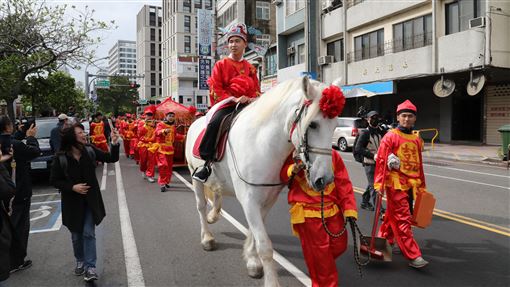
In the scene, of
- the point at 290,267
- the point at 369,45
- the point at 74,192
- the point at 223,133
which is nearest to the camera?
the point at 74,192

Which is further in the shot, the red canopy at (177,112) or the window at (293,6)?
the window at (293,6)

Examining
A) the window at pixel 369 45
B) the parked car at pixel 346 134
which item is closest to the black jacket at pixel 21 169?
the parked car at pixel 346 134

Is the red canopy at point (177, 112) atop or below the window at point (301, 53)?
below

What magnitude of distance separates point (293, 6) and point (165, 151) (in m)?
24.0

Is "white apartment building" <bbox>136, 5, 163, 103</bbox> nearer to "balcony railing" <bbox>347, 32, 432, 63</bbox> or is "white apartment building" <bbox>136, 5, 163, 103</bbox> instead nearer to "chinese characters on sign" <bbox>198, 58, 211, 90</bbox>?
"chinese characters on sign" <bbox>198, 58, 211, 90</bbox>

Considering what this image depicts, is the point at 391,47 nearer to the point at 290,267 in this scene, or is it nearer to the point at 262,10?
the point at 290,267

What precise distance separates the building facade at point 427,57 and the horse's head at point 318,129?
1735 cm

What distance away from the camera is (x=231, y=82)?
4969 millimetres

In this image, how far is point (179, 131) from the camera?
1355 cm

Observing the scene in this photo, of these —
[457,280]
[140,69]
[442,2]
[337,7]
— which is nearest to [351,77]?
[337,7]

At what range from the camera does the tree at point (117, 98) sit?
78.6m

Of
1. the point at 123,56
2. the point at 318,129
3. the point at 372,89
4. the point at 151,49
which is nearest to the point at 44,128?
the point at 318,129

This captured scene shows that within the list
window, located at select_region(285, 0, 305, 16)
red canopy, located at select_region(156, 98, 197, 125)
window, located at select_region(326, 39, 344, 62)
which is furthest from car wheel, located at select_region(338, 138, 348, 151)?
window, located at select_region(285, 0, 305, 16)

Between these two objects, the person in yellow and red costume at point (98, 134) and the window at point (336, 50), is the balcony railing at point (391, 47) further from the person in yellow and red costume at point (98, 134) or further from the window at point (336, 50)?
the person in yellow and red costume at point (98, 134)
